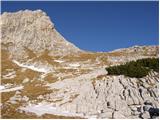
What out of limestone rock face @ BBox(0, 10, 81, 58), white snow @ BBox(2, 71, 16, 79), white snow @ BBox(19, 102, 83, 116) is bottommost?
white snow @ BBox(19, 102, 83, 116)

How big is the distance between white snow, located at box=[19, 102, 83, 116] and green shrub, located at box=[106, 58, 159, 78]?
11.9 m

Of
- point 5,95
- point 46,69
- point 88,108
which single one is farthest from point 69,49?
point 88,108

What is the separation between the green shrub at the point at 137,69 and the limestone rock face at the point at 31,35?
49863 millimetres

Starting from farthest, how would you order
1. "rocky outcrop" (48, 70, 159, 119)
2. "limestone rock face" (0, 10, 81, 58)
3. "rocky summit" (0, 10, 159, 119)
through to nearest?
"limestone rock face" (0, 10, 81, 58) < "rocky summit" (0, 10, 159, 119) < "rocky outcrop" (48, 70, 159, 119)

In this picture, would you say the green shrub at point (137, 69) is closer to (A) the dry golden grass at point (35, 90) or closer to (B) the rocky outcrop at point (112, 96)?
→ (B) the rocky outcrop at point (112, 96)

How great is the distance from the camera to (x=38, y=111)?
44094 millimetres

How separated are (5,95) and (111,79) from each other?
15.7 m

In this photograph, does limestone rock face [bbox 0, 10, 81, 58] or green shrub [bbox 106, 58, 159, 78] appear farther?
limestone rock face [bbox 0, 10, 81, 58]

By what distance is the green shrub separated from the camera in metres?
51.3

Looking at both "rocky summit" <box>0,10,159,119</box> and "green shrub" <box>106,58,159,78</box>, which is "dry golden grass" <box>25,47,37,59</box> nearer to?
"rocky summit" <box>0,10,159,119</box>

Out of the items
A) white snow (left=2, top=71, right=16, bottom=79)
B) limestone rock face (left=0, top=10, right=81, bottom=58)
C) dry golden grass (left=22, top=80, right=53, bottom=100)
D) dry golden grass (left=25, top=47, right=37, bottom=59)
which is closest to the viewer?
dry golden grass (left=22, top=80, right=53, bottom=100)

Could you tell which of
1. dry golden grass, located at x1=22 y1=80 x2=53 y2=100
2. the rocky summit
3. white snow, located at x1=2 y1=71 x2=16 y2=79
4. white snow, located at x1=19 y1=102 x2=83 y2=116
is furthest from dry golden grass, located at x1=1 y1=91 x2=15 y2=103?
white snow, located at x1=2 y1=71 x2=16 y2=79

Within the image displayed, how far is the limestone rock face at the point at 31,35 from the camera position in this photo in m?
107

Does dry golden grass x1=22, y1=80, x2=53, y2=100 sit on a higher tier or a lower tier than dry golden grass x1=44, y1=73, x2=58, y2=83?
lower
